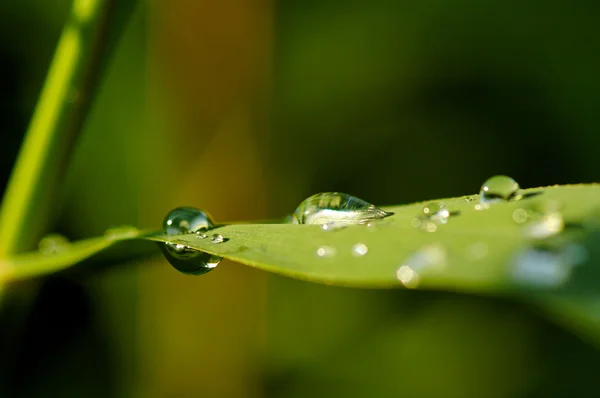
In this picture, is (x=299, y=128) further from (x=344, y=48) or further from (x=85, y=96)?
(x=85, y=96)

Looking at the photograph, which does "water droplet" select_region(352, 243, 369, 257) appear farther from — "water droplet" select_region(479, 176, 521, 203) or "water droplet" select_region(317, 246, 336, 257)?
"water droplet" select_region(479, 176, 521, 203)

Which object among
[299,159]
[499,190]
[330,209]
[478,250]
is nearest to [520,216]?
[478,250]

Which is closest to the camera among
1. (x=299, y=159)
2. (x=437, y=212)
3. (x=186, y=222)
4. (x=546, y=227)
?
(x=546, y=227)

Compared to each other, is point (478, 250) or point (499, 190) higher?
point (499, 190)

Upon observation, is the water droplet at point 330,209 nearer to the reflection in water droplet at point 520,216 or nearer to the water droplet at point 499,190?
the water droplet at point 499,190

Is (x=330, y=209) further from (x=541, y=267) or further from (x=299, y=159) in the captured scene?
(x=299, y=159)

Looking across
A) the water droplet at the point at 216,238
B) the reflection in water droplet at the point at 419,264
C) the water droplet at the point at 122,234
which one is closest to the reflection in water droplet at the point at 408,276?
the reflection in water droplet at the point at 419,264

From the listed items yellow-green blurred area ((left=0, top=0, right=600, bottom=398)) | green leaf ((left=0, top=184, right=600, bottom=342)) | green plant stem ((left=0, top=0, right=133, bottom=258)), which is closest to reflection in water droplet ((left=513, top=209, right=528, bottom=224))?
green leaf ((left=0, top=184, right=600, bottom=342))
